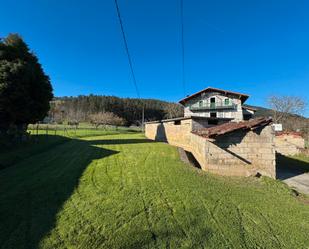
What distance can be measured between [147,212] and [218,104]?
29.5 meters

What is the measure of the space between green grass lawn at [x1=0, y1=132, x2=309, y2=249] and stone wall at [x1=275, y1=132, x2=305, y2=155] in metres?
11.0

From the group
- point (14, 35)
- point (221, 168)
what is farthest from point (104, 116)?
point (221, 168)

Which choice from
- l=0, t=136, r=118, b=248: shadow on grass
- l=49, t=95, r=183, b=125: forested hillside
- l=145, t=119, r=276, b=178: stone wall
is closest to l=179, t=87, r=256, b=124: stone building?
l=145, t=119, r=276, b=178: stone wall

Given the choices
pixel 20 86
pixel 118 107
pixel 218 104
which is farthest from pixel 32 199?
pixel 118 107

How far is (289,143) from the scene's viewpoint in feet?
47.8

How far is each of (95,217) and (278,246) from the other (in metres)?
3.29

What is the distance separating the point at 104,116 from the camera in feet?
161

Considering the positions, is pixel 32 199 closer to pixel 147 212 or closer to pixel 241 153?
pixel 147 212

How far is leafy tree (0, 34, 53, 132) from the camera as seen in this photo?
434 inches

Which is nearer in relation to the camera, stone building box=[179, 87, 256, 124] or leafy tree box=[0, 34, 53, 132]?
leafy tree box=[0, 34, 53, 132]

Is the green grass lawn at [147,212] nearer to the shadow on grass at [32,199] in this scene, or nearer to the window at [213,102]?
the shadow on grass at [32,199]

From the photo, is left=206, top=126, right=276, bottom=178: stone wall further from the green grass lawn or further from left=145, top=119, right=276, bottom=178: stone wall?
the green grass lawn

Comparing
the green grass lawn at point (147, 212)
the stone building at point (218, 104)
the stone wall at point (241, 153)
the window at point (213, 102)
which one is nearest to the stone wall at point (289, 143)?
the stone wall at point (241, 153)

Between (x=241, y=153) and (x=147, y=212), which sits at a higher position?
(x=241, y=153)
